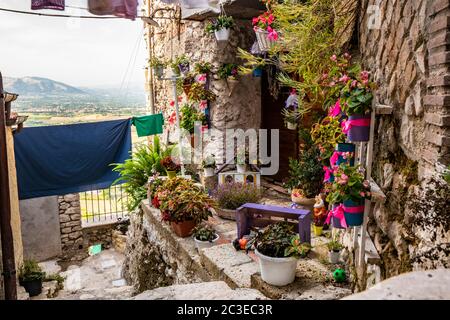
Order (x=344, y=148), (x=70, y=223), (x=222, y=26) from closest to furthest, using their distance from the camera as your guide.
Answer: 1. (x=344, y=148)
2. (x=222, y=26)
3. (x=70, y=223)

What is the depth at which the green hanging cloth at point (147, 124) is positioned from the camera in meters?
7.13

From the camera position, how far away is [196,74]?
6223 millimetres

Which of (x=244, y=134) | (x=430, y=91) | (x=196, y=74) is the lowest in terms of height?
(x=244, y=134)

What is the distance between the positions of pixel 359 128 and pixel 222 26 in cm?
392

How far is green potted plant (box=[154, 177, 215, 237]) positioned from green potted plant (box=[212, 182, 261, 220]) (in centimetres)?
41

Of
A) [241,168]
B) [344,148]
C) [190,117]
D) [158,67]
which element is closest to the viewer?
[344,148]

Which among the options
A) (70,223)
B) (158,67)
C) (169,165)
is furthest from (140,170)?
(70,223)

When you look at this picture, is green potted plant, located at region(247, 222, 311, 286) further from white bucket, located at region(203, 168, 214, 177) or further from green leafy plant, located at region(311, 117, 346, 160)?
white bucket, located at region(203, 168, 214, 177)

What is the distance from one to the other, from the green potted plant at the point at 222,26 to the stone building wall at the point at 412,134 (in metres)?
3.31

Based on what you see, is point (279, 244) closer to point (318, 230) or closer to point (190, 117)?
point (318, 230)

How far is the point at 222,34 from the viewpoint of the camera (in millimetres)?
5500
